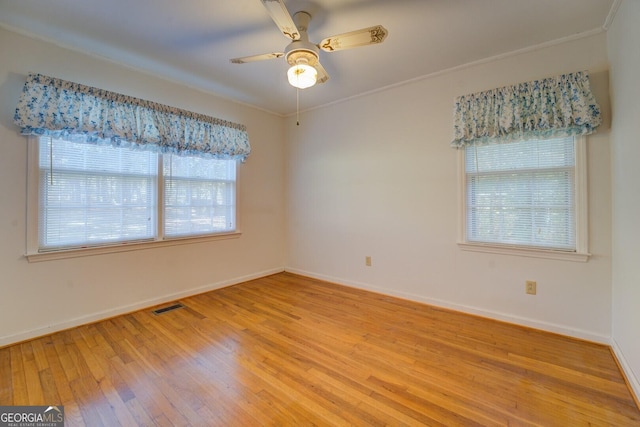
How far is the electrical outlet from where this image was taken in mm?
2586

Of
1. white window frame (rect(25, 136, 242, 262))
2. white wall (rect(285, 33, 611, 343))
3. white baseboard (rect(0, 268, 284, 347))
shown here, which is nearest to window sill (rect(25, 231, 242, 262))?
white window frame (rect(25, 136, 242, 262))

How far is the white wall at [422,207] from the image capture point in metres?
2.35

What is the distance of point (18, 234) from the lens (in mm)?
2346

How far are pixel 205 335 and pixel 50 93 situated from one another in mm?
2507

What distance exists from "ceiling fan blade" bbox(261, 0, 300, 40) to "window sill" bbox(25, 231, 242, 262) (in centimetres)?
264

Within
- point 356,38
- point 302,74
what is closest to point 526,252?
point 356,38

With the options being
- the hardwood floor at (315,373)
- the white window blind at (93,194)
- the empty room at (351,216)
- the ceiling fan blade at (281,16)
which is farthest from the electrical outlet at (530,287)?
the white window blind at (93,194)

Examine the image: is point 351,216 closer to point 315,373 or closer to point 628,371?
point 315,373

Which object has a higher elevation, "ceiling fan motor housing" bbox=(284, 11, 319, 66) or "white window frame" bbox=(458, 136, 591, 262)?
"ceiling fan motor housing" bbox=(284, 11, 319, 66)

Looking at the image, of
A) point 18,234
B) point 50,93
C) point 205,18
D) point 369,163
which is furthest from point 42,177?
point 369,163

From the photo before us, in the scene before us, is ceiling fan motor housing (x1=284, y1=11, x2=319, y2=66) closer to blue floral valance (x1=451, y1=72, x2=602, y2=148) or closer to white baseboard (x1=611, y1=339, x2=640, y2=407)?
blue floral valance (x1=451, y1=72, x2=602, y2=148)

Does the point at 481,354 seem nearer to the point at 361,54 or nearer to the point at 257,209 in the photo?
the point at 361,54

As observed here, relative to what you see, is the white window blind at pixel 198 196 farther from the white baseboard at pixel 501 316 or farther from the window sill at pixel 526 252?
the window sill at pixel 526 252

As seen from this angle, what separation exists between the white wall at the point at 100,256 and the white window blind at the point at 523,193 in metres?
2.93
